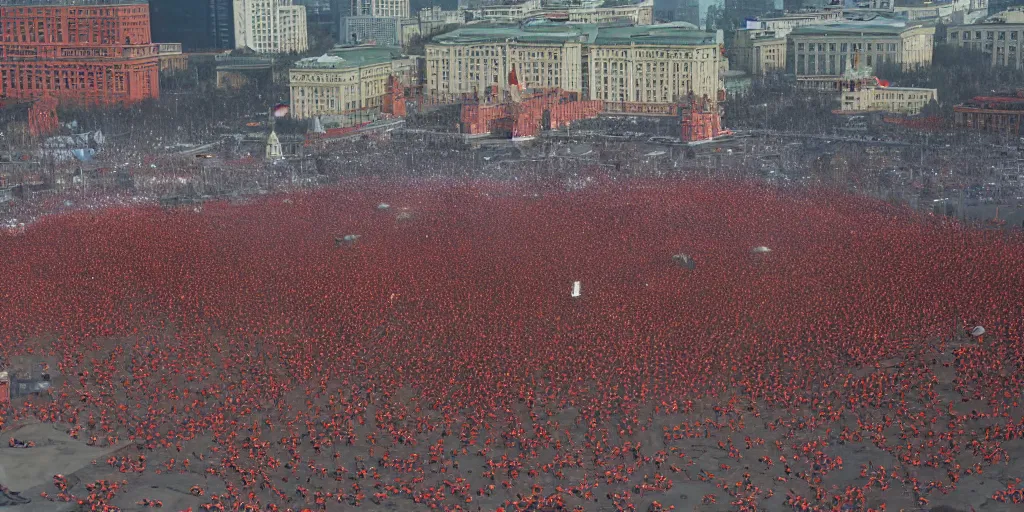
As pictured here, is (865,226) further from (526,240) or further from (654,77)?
(654,77)

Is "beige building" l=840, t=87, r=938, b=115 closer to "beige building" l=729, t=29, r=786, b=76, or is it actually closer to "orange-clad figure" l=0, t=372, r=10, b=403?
"beige building" l=729, t=29, r=786, b=76

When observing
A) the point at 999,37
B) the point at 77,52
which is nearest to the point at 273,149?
the point at 77,52

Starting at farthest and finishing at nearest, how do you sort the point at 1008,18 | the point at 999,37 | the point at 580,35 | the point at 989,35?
the point at 1008,18
the point at 989,35
the point at 999,37
the point at 580,35

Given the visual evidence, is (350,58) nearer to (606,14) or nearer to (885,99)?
(606,14)

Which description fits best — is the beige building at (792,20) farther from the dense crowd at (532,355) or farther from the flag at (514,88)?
the dense crowd at (532,355)

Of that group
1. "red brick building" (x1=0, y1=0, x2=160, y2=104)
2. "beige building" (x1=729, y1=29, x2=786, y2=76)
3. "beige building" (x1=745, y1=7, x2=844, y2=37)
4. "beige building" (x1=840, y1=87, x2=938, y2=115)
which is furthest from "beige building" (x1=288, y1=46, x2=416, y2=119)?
"beige building" (x1=745, y1=7, x2=844, y2=37)

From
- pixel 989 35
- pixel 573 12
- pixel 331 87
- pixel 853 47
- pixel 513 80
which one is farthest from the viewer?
pixel 573 12

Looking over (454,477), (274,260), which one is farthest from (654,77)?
(454,477)
